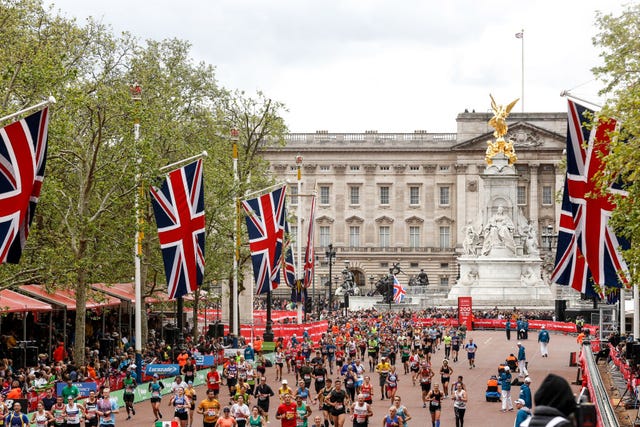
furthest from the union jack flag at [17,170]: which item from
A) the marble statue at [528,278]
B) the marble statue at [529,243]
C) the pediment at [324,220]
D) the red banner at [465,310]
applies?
the pediment at [324,220]

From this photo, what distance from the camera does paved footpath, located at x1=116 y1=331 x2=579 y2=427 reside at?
3061 centimetres

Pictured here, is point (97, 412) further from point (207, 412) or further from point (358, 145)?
point (358, 145)

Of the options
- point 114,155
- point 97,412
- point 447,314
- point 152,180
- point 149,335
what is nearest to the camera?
point 97,412

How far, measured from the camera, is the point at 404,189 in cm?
12650

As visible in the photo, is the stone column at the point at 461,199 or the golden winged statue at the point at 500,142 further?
the stone column at the point at 461,199

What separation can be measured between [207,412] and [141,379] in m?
11.5

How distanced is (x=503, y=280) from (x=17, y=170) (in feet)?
214

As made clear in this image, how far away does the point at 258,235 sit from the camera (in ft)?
134

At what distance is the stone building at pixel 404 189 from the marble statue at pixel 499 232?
3851 cm

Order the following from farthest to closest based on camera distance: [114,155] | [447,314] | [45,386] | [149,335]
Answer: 1. [447,314]
2. [149,335]
3. [114,155]
4. [45,386]

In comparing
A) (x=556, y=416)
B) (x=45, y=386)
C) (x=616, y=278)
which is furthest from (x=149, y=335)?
(x=556, y=416)

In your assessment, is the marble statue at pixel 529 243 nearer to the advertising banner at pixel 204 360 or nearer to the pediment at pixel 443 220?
the pediment at pixel 443 220

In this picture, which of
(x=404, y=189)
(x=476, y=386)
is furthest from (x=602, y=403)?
(x=404, y=189)

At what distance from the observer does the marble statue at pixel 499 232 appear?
8469cm
